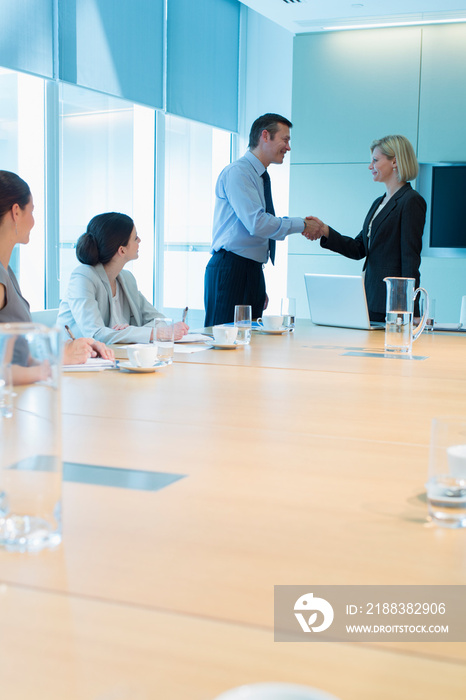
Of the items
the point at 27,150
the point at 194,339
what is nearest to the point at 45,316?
the point at 27,150

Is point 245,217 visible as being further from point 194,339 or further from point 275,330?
point 194,339

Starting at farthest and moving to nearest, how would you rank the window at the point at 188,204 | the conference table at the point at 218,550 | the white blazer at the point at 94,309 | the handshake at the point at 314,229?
the window at the point at 188,204
the handshake at the point at 314,229
the white blazer at the point at 94,309
the conference table at the point at 218,550

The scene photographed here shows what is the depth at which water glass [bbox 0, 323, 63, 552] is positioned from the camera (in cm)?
76

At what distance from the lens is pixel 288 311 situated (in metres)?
3.40

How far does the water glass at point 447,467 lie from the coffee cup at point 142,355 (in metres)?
1.18

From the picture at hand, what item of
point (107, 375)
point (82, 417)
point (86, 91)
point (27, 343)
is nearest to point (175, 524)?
point (27, 343)

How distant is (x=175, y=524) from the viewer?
2.90 ft

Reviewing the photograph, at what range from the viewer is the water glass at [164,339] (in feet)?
7.08

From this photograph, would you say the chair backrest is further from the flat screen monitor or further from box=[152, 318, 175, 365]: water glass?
box=[152, 318, 175, 365]: water glass

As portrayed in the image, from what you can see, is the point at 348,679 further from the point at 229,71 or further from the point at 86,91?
the point at 229,71

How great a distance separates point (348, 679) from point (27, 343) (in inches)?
16.3

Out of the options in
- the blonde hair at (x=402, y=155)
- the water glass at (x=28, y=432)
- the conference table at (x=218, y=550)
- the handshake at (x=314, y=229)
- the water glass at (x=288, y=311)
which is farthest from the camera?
the handshake at (x=314, y=229)

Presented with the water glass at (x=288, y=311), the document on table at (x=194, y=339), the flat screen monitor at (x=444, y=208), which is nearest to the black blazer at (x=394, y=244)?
the water glass at (x=288, y=311)

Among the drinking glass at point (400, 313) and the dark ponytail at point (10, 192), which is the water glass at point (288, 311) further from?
the dark ponytail at point (10, 192)
